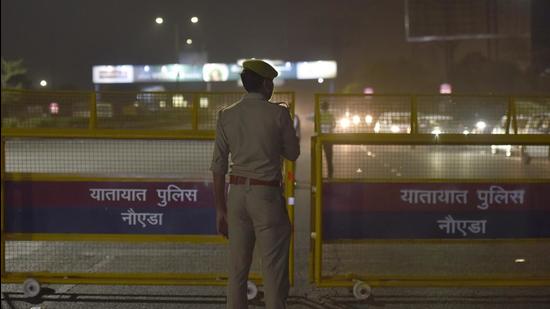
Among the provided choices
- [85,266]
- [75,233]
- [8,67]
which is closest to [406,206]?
[75,233]

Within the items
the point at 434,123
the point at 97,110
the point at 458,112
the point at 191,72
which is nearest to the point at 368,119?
the point at 434,123

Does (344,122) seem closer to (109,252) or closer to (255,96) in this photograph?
(109,252)

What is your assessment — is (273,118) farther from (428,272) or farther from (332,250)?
(332,250)

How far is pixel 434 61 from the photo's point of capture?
5156 centimetres

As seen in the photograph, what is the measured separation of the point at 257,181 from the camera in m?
4.62

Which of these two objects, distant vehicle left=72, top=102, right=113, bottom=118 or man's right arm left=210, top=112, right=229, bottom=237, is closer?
man's right arm left=210, top=112, right=229, bottom=237

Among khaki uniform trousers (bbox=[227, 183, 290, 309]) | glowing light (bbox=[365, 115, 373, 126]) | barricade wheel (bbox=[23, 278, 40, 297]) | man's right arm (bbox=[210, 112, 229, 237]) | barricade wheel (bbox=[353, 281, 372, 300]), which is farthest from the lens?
glowing light (bbox=[365, 115, 373, 126])

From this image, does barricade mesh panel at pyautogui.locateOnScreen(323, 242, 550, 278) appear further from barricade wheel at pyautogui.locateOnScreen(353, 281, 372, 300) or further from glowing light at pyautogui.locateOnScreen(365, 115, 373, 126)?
glowing light at pyautogui.locateOnScreen(365, 115, 373, 126)

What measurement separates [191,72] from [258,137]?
55942mm

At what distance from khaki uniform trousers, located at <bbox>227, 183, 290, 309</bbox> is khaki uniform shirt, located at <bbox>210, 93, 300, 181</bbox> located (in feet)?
0.40

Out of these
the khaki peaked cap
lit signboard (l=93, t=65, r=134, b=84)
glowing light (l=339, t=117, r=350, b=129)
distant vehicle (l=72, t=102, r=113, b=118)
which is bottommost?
glowing light (l=339, t=117, r=350, b=129)

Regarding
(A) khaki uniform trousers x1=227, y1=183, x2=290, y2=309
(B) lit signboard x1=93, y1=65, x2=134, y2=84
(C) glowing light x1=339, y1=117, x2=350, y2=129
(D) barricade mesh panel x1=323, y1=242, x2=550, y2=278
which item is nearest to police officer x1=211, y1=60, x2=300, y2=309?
(A) khaki uniform trousers x1=227, y1=183, x2=290, y2=309

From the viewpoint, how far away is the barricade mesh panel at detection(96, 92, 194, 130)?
7.33m

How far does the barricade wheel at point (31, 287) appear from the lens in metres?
6.41
